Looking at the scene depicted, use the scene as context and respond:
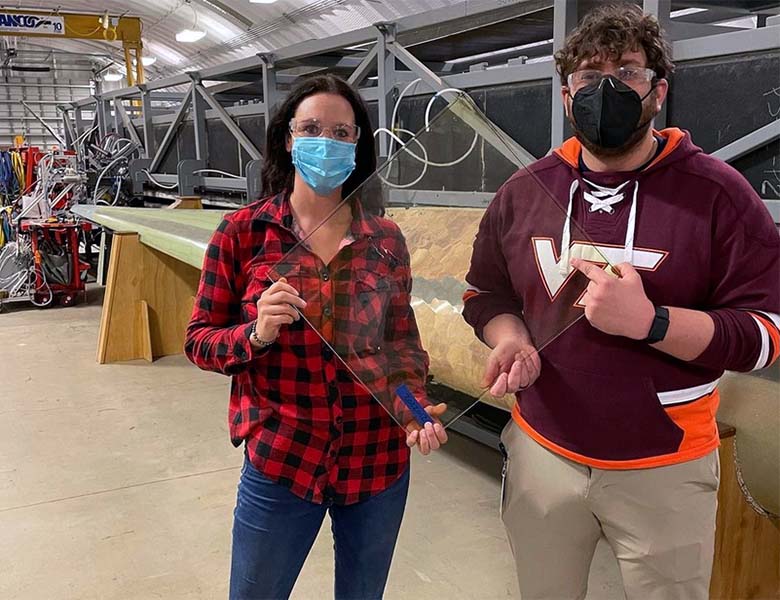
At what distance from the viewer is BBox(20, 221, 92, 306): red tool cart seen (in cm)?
589

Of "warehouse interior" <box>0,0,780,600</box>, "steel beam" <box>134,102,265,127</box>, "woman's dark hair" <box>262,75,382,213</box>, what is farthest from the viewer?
"steel beam" <box>134,102,265,127</box>

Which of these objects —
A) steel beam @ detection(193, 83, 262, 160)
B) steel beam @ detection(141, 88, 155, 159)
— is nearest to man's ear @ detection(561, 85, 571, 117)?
steel beam @ detection(193, 83, 262, 160)

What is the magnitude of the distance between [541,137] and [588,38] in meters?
1.73

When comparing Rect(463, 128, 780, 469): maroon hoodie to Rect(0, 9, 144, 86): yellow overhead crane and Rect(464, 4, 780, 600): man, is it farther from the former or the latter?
Rect(0, 9, 144, 86): yellow overhead crane

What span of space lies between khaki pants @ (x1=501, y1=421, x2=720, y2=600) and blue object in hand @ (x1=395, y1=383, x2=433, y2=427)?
20cm

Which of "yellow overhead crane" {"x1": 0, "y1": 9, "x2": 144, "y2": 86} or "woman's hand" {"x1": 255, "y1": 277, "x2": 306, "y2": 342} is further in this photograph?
"yellow overhead crane" {"x1": 0, "y1": 9, "x2": 144, "y2": 86}

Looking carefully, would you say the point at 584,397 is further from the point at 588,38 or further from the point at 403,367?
the point at 588,38

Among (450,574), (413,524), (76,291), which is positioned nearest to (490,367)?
(450,574)

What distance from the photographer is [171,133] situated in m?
6.05

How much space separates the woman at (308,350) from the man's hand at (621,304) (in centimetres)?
33

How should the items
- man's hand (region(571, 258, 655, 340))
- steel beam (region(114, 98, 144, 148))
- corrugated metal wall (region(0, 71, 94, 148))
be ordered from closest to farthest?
man's hand (region(571, 258, 655, 340)), steel beam (region(114, 98, 144, 148)), corrugated metal wall (region(0, 71, 94, 148))

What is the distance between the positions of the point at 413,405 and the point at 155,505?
1838mm

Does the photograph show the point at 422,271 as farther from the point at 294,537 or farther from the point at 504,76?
the point at 504,76

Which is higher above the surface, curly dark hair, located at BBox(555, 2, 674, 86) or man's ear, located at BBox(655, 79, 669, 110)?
curly dark hair, located at BBox(555, 2, 674, 86)
